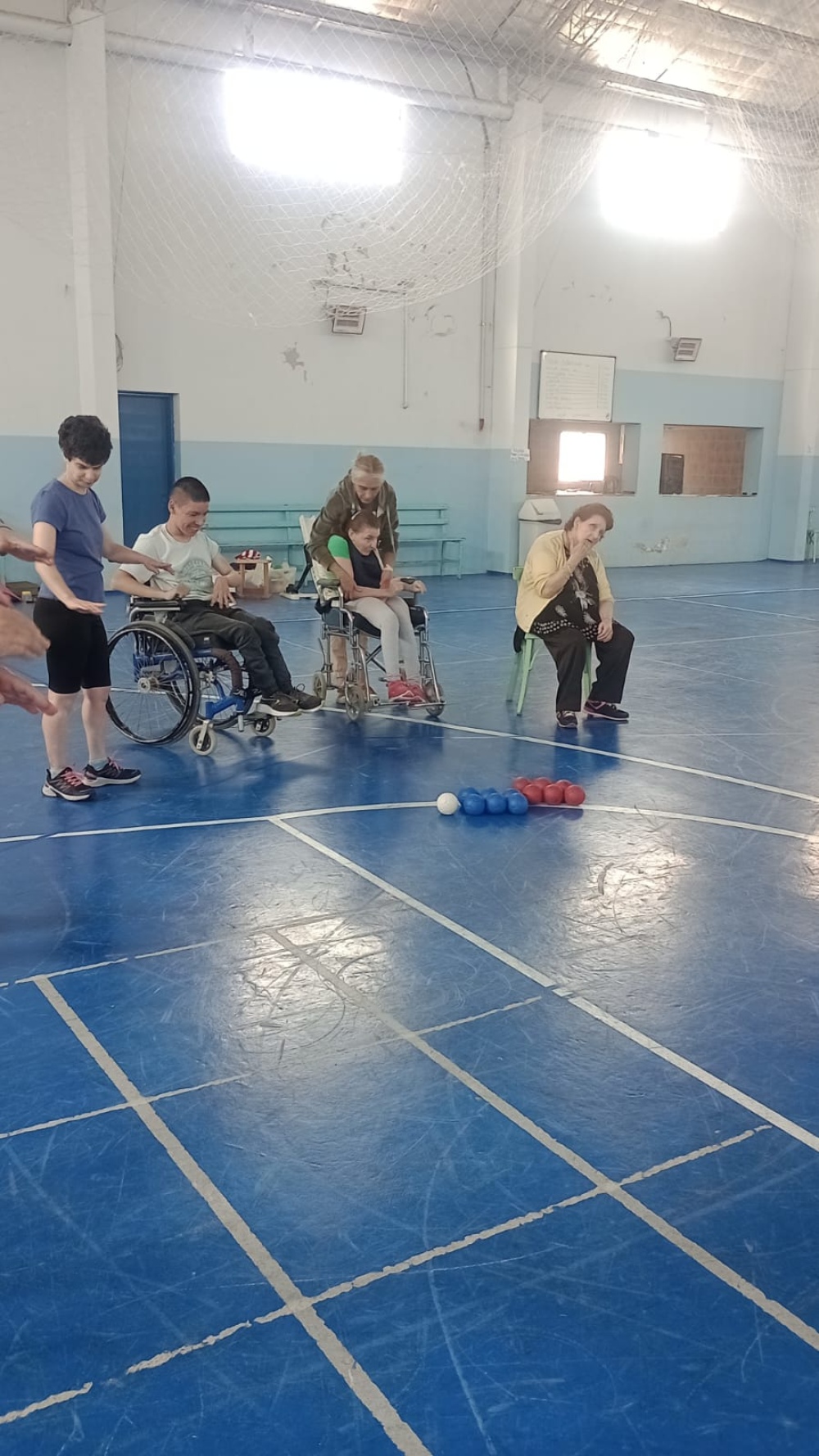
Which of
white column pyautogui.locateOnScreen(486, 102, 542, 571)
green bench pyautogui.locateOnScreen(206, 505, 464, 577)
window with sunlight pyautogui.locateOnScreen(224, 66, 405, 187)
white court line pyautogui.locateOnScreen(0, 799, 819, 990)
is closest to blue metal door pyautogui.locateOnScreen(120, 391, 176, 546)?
green bench pyautogui.locateOnScreen(206, 505, 464, 577)

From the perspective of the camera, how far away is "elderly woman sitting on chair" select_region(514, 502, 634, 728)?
5172 millimetres

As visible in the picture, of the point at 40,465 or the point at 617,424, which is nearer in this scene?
the point at 40,465

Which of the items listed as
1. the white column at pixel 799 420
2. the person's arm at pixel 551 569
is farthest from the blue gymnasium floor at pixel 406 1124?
the white column at pixel 799 420

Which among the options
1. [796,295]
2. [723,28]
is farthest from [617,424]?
[723,28]

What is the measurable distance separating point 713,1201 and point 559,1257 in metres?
0.32

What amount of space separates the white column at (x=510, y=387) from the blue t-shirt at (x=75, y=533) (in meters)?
8.01

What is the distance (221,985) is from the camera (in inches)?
105

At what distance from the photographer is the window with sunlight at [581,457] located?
1272 cm

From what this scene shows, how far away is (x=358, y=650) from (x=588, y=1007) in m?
2.88

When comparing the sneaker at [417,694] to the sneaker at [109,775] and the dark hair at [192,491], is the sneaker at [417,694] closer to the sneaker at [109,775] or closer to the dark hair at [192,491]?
the dark hair at [192,491]

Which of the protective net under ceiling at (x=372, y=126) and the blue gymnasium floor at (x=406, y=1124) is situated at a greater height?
the protective net under ceiling at (x=372, y=126)

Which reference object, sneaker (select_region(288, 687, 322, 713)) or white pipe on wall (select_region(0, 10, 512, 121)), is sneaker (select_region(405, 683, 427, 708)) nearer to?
sneaker (select_region(288, 687, 322, 713))

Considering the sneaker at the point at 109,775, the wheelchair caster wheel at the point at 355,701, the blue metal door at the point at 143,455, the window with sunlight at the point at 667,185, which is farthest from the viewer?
the window with sunlight at the point at 667,185

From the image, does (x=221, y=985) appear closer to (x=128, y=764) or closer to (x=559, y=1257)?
(x=559, y=1257)
